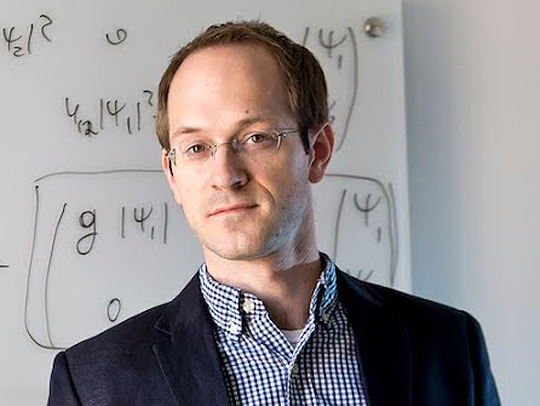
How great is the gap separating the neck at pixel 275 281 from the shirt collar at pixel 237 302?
1 cm

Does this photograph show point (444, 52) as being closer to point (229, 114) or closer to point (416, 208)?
point (416, 208)

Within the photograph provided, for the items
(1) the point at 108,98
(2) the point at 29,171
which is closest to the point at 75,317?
(2) the point at 29,171

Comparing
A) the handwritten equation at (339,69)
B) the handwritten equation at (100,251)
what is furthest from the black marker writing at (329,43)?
the handwritten equation at (100,251)

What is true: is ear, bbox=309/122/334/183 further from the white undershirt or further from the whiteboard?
the whiteboard

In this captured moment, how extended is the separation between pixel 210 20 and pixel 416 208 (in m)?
0.51

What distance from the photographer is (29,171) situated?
1.18 meters

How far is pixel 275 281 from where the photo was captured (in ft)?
3.06

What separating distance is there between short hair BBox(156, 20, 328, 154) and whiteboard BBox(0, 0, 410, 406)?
0.26 meters

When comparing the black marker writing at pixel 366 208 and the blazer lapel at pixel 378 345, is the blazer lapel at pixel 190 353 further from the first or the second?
the black marker writing at pixel 366 208

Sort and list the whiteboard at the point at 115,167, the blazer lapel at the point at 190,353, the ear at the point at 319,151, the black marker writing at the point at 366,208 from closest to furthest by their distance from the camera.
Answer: the blazer lapel at the point at 190,353
the ear at the point at 319,151
the whiteboard at the point at 115,167
the black marker writing at the point at 366,208

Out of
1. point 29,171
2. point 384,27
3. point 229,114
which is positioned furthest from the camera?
point 384,27

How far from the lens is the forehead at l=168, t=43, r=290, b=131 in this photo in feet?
2.91

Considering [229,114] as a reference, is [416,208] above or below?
below

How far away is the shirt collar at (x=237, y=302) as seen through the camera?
2.98 feet
